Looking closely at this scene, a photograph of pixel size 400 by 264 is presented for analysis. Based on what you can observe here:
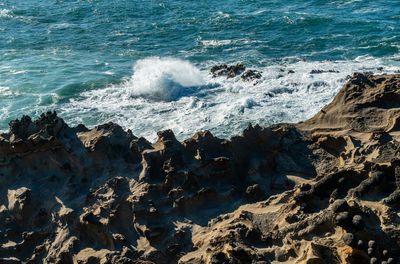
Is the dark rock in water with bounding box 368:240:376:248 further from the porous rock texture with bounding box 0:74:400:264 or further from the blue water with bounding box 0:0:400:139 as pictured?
the blue water with bounding box 0:0:400:139

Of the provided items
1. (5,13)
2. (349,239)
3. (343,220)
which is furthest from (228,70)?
(5,13)

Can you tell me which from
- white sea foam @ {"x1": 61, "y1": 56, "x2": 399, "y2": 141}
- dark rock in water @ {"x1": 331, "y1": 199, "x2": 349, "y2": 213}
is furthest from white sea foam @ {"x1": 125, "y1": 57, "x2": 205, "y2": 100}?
dark rock in water @ {"x1": 331, "y1": 199, "x2": 349, "y2": 213}

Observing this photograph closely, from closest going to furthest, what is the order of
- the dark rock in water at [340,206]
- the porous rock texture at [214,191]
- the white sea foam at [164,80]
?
the dark rock in water at [340,206], the porous rock texture at [214,191], the white sea foam at [164,80]

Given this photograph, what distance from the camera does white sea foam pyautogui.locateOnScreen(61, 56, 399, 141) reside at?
16.0 meters

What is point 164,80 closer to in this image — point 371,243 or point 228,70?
point 228,70

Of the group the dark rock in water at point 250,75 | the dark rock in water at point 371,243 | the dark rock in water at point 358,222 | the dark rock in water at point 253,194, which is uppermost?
the dark rock in water at point 358,222

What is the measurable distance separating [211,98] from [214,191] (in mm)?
11407

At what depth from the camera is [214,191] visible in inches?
287

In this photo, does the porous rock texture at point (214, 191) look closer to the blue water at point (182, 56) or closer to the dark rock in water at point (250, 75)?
the blue water at point (182, 56)

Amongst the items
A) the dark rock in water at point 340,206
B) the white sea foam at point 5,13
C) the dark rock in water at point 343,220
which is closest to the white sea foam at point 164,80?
the dark rock in water at point 340,206

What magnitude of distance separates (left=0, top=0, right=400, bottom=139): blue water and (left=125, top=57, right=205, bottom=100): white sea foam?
0.17 ft

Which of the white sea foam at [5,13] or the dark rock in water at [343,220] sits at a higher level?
the white sea foam at [5,13]

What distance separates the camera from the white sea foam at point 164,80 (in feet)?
63.2

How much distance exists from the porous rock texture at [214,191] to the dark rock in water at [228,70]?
448 inches
